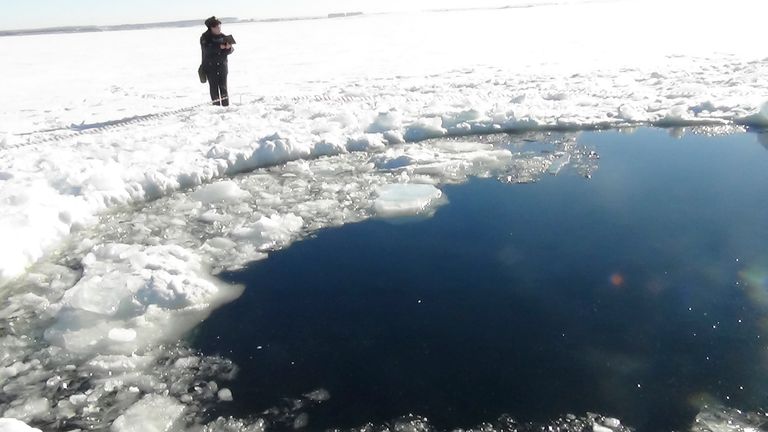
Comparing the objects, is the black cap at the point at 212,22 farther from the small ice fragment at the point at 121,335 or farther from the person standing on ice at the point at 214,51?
the small ice fragment at the point at 121,335

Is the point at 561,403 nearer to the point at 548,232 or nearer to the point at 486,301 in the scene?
the point at 486,301

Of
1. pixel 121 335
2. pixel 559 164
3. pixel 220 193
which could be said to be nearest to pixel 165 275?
pixel 121 335

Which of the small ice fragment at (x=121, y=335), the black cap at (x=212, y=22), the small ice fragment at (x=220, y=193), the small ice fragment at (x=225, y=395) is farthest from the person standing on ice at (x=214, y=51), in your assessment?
the small ice fragment at (x=225, y=395)

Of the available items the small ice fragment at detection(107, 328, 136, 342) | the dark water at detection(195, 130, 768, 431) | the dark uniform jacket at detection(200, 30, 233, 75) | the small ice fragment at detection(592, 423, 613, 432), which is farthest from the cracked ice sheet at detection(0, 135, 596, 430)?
the dark uniform jacket at detection(200, 30, 233, 75)

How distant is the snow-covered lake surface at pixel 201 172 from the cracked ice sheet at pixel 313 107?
0.03 metres

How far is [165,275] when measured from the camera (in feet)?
13.3

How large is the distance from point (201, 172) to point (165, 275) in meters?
2.61

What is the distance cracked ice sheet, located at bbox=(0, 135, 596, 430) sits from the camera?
10.1ft

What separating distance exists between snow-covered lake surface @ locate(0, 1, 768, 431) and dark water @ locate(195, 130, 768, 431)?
0.31 m

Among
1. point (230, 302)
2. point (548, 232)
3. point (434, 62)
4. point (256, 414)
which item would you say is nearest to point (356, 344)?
point (256, 414)

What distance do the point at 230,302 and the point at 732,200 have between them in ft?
14.6

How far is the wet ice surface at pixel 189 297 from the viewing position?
115 inches

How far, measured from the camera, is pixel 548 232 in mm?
4762

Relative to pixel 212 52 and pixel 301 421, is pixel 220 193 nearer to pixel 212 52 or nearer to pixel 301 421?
pixel 301 421
